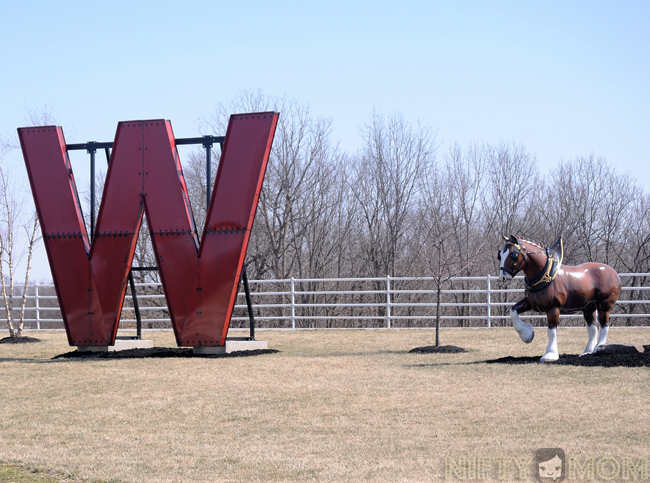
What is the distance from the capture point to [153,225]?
1411 centimetres

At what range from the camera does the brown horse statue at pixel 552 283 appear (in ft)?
36.5

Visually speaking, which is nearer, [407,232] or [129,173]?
[129,173]

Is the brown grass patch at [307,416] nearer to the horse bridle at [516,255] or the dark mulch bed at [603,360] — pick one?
the dark mulch bed at [603,360]

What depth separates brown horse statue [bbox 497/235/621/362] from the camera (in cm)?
1112

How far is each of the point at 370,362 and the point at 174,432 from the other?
573cm

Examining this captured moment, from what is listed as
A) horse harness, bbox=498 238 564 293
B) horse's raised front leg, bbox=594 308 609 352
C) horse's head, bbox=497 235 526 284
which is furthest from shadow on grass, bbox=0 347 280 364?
horse's raised front leg, bbox=594 308 609 352

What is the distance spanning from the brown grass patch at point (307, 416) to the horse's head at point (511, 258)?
4.86 feet

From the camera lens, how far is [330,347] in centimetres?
1572

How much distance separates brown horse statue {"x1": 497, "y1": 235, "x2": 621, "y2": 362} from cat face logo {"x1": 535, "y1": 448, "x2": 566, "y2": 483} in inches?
209

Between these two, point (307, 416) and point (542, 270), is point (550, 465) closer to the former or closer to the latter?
point (307, 416)

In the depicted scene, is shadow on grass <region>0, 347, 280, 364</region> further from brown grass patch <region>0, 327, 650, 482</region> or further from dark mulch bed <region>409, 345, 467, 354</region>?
dark mulch bed <region>409, 345, 467, 354</region>

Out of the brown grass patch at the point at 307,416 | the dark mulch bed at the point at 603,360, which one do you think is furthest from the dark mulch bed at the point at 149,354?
the dark mulch bed at the point at 603,360

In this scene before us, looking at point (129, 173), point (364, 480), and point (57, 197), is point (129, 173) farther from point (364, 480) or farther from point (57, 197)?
point (364, 480)

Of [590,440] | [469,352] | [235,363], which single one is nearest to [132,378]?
[235,363]
